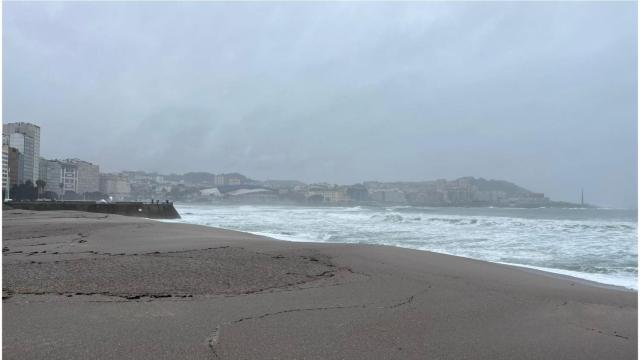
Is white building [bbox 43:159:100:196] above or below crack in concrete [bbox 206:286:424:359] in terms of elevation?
above

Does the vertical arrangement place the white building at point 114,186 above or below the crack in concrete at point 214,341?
above

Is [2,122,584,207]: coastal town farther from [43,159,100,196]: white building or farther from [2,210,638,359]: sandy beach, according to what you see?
[2,210,638,359]: sandy beach

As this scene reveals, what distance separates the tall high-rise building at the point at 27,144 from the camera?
345 feet

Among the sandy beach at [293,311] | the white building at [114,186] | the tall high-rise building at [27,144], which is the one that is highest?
the tall high-rise building at [27,144]

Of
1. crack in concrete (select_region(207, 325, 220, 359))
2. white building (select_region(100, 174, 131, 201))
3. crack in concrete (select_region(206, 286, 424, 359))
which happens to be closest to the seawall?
crack in concrete (select_region(206, 286, 424, 359))

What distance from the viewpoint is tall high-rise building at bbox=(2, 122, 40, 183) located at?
105287 millimetres

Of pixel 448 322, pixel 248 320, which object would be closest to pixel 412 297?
pixel 448 322

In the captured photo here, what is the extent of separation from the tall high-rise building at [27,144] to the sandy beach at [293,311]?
115 meters

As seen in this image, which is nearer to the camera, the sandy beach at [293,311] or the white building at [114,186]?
the sandy beach at [293,311]

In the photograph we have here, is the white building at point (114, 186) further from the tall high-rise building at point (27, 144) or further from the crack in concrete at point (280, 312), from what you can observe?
the crack in concrete at point (280, 312)

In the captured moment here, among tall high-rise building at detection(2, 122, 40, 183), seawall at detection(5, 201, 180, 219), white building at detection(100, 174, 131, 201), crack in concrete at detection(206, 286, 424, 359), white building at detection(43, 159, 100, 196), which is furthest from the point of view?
white building at detection(100, 174, 131, 201)

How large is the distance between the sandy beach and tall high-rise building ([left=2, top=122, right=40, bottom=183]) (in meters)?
115

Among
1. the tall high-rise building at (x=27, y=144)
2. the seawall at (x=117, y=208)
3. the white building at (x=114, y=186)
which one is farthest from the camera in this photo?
the white building at (x=114, y=186)

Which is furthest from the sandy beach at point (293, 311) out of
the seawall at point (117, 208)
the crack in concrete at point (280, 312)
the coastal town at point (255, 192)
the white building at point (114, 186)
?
the white building at point (114, 186)
